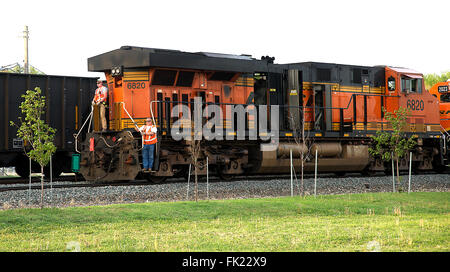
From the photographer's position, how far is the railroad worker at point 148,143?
43.0ft

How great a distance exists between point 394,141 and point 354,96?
2812mm

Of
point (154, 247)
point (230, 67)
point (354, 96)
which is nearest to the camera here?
point (154, 247)

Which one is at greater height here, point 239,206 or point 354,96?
point 354,96

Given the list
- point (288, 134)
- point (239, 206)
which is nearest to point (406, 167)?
point (288, 134)

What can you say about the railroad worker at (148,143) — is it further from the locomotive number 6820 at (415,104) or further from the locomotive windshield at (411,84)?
the locomotive number 6820 at (415,104)

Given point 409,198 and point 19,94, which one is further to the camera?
point 19,94

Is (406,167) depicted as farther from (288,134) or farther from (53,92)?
(53,92)

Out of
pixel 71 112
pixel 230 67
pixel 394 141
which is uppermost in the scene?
pixel 230 67

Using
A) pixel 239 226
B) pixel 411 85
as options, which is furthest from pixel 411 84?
pixel 239 226

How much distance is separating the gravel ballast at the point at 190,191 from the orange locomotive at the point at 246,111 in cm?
60

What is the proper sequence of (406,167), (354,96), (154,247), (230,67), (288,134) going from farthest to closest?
(406,167) < (354,96) < (288,134) < (230,67) < (154,247)

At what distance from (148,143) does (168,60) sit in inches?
91.5

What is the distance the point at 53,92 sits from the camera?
17062 mm

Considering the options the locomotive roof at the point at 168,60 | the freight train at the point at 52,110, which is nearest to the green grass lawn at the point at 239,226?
the locomotive roof at the point at 168,60
